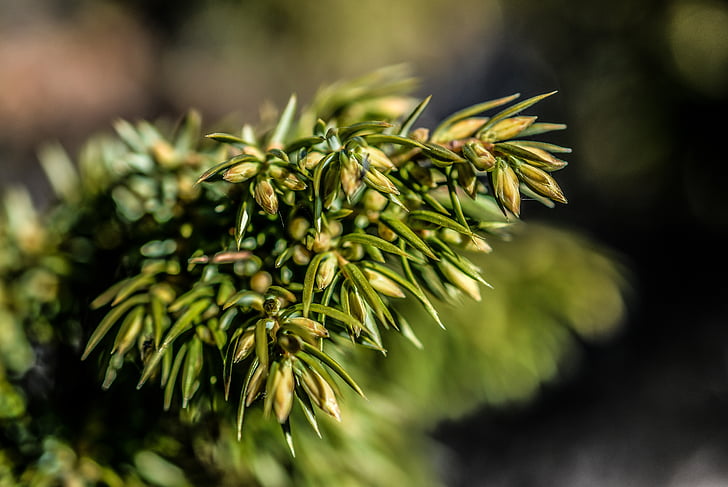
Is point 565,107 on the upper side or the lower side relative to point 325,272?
lower

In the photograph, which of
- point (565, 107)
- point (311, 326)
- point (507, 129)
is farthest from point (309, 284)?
point (565, 107)

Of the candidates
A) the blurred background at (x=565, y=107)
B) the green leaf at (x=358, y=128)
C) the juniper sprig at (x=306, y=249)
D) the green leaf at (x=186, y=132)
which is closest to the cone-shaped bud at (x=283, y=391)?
the juniper sprig at (x=306, y=249)

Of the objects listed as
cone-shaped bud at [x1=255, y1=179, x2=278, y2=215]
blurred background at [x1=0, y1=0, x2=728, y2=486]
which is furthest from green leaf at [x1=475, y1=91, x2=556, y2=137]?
blurred background at [x1=0, y1=0, x2=728, y2=486]

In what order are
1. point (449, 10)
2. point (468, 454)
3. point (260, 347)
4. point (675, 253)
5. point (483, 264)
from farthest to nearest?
point (449, 10)
point (675, 253)
point (468, 454)
point (483, 264)
point (260, 347)

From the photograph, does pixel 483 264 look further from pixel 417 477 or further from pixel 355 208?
pixel 355 208

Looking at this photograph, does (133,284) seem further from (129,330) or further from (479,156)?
(479,156)

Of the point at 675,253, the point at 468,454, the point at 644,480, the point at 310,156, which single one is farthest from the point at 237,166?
the point at 675,253

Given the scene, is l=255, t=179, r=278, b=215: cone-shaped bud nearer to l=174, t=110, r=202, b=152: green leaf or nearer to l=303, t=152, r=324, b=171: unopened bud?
l=303, t=152, r=324, b=171: unopened bud
